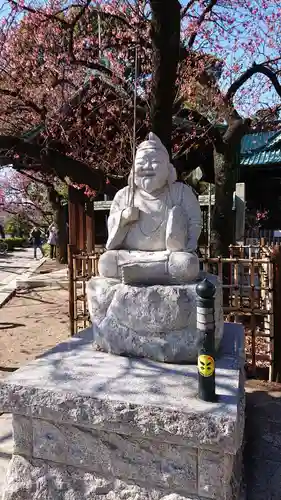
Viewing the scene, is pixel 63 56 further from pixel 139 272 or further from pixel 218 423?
pixel 218 423

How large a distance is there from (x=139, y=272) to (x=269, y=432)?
1813 millimetres

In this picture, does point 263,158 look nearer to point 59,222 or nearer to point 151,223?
point 151,223

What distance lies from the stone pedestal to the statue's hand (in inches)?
50.1

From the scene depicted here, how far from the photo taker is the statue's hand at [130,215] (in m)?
3.24

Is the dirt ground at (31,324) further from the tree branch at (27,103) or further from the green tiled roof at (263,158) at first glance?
Result: the green tiled roof at (263,158)

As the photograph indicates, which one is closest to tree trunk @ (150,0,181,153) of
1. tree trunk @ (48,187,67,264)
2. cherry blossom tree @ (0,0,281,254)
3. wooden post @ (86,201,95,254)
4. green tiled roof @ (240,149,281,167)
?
cherry blossom tree @ (0,0,281,254)

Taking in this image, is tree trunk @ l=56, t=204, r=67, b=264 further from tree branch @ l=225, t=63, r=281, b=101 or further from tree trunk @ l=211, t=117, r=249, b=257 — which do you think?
tree branch @ l=225, t=63, r=281, b=101

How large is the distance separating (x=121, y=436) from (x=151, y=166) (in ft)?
6.95

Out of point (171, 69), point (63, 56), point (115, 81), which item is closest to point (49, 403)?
point (171, 69)

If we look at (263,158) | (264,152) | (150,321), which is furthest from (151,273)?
(264,152)

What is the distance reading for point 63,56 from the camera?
7828 mm

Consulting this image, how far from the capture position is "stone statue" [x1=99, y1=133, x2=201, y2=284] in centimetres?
304

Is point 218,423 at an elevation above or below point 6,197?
below

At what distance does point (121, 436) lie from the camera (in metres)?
2.31
